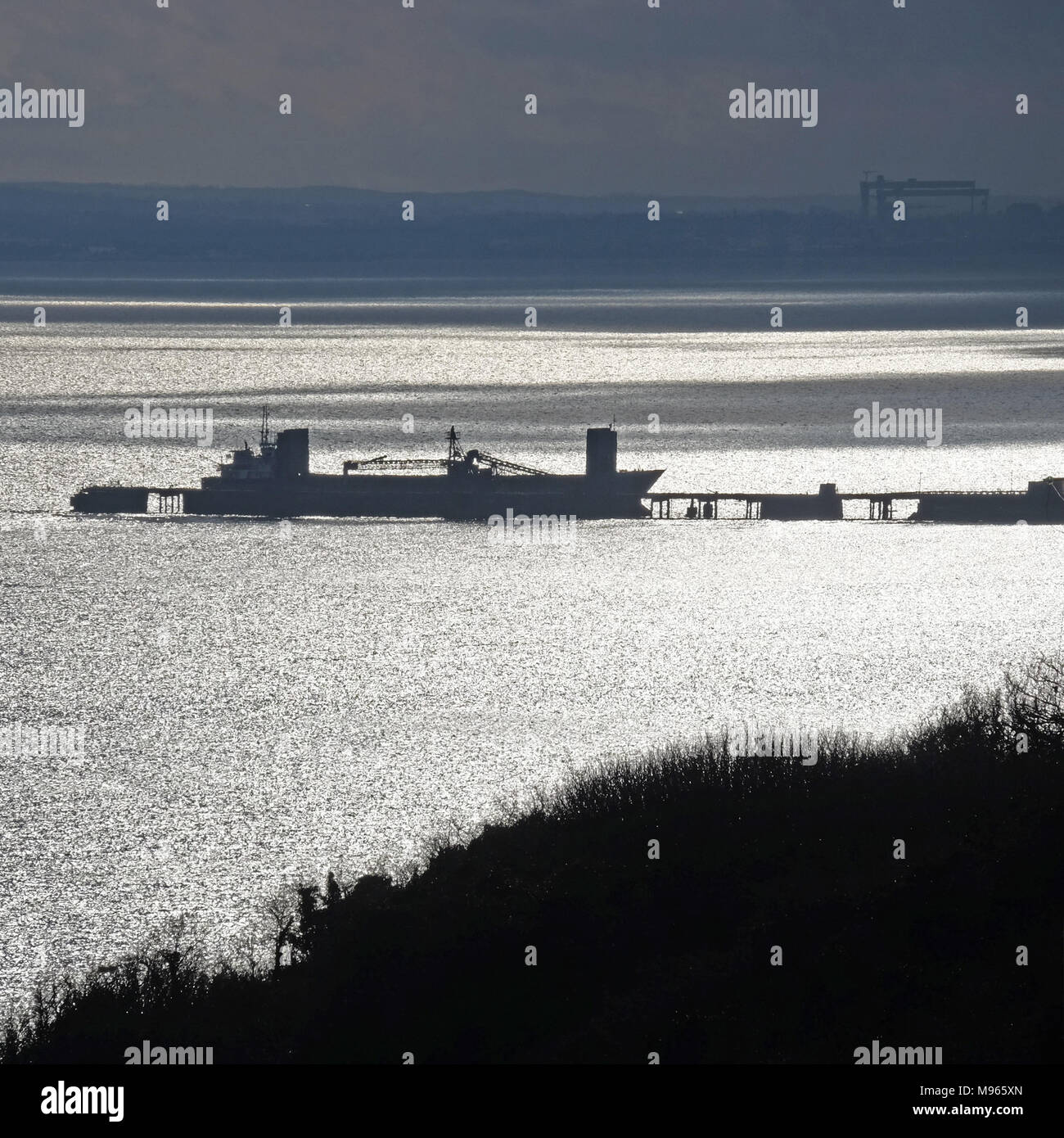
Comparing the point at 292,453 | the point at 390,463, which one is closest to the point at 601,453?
the point at 390,463

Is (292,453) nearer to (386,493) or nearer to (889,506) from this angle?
(386,493)

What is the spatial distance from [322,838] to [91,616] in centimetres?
2910

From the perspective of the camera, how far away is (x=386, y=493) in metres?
88.9

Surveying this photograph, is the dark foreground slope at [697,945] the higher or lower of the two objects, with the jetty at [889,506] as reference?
lower

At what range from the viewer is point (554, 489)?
89.7 meters

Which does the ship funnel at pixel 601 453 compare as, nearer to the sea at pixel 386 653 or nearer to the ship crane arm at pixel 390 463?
the sea at pixel 386 653

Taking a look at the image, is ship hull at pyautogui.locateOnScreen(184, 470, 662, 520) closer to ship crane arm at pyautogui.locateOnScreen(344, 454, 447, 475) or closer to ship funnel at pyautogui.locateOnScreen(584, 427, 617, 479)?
ship funnel at pyautogui.locateOnScreen(584, 427, 617, 479)

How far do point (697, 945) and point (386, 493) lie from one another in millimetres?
69197

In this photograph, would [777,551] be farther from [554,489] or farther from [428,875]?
[428,875]

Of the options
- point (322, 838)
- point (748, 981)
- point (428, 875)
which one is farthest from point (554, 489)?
point (748, 981)

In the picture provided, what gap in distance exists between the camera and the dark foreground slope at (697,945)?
55.7 ft

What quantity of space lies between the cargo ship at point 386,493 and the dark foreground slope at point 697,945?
199 ft

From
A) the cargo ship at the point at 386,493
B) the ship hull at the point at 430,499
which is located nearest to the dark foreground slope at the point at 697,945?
the ship hull at the point at 430,499

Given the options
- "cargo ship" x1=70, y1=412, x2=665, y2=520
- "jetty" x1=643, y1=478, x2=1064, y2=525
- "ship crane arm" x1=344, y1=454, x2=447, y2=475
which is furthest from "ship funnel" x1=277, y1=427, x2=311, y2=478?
"jetty" x1=643, y1=478, x2=1064, y2=525
